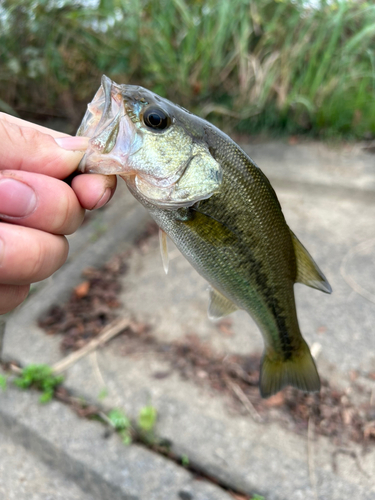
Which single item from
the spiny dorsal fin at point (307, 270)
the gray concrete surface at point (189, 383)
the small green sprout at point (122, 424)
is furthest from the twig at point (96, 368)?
the spiny dorsal fin at point (307, 270)

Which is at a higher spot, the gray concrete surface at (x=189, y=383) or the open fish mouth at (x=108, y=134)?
the open fish mouth at (x=108, y=134)

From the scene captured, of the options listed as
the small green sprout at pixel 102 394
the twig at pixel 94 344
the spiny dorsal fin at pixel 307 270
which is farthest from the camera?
the twig at pixel 94 344

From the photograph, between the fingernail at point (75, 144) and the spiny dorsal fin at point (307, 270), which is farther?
the spiny dorsal fin at point (307, 270)

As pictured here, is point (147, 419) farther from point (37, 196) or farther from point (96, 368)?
point (37, 196)

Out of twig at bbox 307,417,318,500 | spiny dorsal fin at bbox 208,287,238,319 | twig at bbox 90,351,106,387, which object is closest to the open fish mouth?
spiny dorsal fin at bbox 208,287,238,319

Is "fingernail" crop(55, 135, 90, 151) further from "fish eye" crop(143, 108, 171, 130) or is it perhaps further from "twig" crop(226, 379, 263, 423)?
"twig" crop(226, 379, 263, 423)

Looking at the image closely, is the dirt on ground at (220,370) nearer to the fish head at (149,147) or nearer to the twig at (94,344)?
the twig at (94,344)
